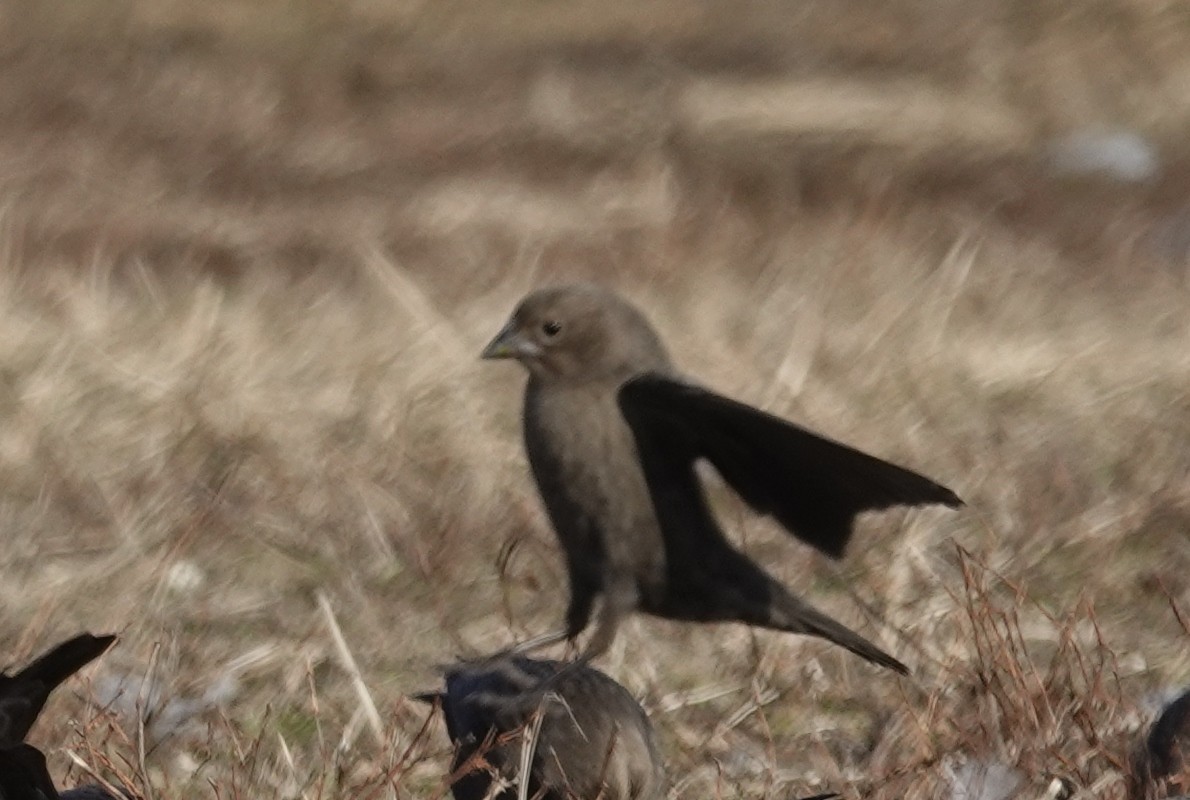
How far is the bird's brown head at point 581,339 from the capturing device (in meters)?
4.79

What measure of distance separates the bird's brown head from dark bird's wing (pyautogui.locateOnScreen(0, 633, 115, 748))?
1.41 m

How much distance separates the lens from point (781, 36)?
1666 centimetres

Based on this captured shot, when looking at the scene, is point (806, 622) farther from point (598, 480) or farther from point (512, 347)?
point (512, 347)

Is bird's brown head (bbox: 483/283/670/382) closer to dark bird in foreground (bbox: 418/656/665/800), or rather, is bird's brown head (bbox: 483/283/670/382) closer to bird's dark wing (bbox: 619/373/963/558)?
bird's dark wing (bbox: 619/373/963/558)

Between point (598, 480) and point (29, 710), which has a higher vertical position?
point (29, 710)

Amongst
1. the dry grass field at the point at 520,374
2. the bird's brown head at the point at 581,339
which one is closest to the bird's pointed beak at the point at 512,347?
the bird's brown head at the point at 581,339

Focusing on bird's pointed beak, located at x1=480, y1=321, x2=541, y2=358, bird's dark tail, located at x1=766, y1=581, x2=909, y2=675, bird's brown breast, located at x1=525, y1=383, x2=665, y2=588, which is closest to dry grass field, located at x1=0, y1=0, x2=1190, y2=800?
bird's dark tail, located at x1=766, y1=581, x2=909, y2=675

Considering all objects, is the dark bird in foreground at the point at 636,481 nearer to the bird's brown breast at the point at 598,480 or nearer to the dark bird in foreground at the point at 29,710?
the bird's brown breast at the point at 598,480

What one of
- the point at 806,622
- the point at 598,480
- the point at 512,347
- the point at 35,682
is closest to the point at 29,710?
the point at 35,682

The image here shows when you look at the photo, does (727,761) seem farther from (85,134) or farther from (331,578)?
(85,134)

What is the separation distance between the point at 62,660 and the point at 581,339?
147cm

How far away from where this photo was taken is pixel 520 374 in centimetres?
788

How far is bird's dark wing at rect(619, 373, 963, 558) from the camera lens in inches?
165

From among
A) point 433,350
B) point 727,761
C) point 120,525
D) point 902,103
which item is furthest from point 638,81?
point 727,761
